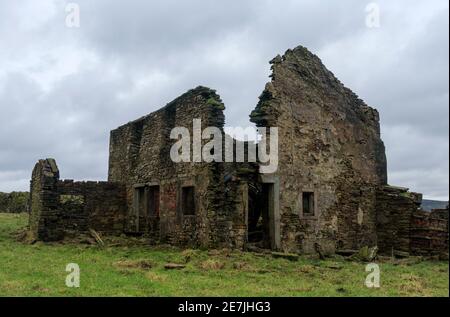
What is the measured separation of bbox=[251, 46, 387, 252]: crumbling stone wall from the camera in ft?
53.7

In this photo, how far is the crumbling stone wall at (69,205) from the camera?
19703mm

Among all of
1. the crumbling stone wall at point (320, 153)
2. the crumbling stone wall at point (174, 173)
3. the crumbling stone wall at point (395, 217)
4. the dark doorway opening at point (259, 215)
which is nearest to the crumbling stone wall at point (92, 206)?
the crumbling stone wall at point (174, 173)

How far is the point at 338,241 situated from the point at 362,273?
539cm

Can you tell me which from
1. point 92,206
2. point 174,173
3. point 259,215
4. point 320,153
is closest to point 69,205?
point 92,206

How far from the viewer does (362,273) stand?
41.7ft

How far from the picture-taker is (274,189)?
52.3 feet

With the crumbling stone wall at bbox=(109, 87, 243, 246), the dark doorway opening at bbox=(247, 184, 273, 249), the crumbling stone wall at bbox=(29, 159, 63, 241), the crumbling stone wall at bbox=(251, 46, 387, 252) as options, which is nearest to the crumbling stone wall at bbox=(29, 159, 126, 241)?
the crumbling stone wall at bbox=(29, 159, 63, 241)

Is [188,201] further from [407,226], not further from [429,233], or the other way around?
[429,233]

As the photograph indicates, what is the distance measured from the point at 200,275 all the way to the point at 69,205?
36.1 feet

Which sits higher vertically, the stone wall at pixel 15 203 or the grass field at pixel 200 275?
the stone wall at pixel 15 203

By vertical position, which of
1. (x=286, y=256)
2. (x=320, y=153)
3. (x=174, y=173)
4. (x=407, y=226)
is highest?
(x=320, y=153)

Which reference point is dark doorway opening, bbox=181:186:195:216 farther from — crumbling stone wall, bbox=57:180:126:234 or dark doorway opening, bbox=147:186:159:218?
crumbling stone wall, bbox=57:180:126:234

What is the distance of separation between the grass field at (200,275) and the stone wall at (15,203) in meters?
19.0

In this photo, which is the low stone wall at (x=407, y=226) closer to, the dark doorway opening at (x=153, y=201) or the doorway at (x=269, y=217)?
the doorway at (x=269, y=217)
